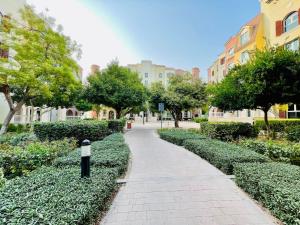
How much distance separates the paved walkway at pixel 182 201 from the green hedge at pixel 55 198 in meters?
0.51

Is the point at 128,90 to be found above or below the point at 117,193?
above

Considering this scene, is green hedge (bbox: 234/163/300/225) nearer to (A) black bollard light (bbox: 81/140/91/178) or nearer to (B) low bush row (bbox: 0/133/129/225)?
(B) low bush row (bbox: 0/133/129/225)

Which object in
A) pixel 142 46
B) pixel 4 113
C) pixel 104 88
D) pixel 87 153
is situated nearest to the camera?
pixel 87 153

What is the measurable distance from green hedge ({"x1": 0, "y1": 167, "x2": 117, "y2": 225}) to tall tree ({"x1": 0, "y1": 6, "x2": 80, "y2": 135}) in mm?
10801

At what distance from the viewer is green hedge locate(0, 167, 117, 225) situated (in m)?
2.49

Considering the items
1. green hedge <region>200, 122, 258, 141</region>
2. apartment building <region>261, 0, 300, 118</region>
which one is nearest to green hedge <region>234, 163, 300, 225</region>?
green hedge <region>200, 122, 258, 141</region>

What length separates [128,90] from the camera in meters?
21.1

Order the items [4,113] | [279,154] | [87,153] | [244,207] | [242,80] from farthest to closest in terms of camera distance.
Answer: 1. [4,113]
2. [242,80]
3. [279,154]
4. [87,153]
5. [244,207]

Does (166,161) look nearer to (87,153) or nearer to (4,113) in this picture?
(87,153)

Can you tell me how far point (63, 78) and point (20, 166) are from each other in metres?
9.42

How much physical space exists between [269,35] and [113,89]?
1722 cm

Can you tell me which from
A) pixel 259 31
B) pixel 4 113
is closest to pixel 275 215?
pixel 4 113

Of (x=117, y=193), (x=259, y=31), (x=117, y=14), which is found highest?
(x=259, y=31)

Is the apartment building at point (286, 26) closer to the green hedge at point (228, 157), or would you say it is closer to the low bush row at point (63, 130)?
the green hedge at point (228, 157)
